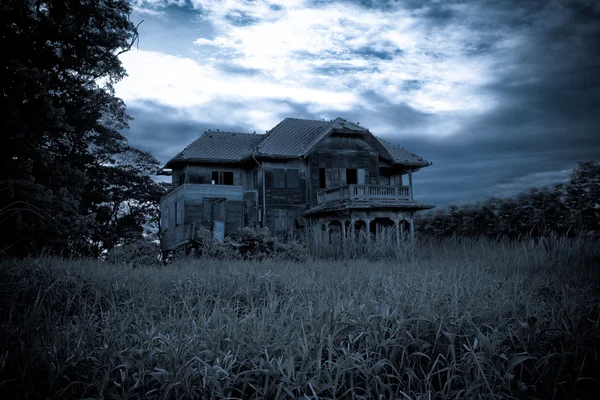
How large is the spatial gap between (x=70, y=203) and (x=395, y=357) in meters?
15.9

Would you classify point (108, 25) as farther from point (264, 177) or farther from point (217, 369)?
point (217, 369)

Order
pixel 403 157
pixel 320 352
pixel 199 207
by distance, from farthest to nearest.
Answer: pixel 403 157 → pixel 199 207 → pixel 320 352

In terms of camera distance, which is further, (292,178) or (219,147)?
(219,147)

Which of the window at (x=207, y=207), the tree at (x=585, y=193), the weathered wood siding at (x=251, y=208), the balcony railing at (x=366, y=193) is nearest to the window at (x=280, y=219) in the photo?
the weathered wood siding at (x=251, y=208)

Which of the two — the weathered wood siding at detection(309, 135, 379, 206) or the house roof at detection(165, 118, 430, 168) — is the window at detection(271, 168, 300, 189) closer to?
the weathered wood siding at detection(309, 135, 379, 206)

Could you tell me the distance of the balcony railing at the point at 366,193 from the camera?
25547mm

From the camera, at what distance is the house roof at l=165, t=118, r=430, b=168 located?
91.5 ft

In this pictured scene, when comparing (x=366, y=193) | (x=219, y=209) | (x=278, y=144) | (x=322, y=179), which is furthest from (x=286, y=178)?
(x=219, y=209)

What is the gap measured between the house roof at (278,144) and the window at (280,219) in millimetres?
3334

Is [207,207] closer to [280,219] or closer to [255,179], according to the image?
[280,219]

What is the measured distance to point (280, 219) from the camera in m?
27.7

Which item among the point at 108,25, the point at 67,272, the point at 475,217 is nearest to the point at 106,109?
the point at 108,25

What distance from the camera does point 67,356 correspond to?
416cm

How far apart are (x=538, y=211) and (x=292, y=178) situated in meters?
15.7
